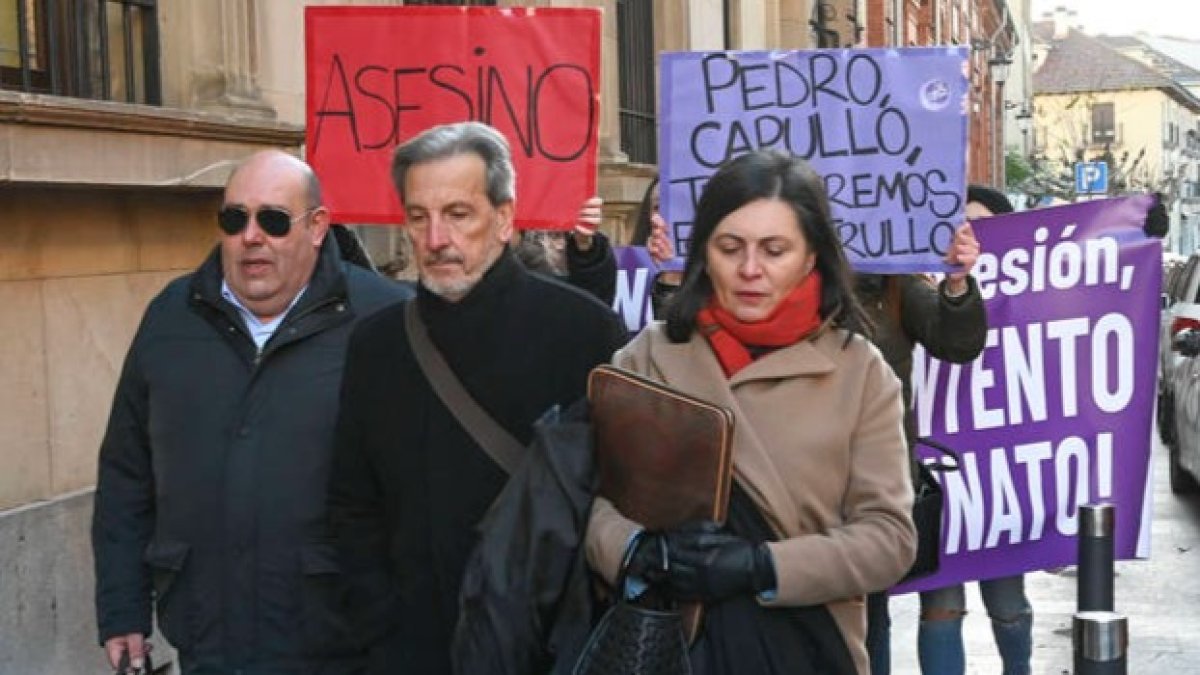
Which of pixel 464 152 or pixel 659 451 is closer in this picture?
pixel 659 451

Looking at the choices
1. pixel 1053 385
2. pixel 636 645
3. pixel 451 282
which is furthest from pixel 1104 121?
pixel 636 645

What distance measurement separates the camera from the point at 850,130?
5.42 metres

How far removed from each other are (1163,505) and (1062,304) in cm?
699

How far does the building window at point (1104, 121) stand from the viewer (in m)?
92.5

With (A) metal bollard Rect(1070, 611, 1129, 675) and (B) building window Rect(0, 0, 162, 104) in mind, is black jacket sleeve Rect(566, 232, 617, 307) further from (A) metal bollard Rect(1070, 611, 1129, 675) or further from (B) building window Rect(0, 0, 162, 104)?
(B) building window Rect(0, 0, 162, 104)

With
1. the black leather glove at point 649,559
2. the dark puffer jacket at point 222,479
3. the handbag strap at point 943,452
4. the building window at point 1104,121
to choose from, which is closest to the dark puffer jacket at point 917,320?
the handbag strap at point 943,452

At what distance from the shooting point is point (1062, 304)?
5926 mm

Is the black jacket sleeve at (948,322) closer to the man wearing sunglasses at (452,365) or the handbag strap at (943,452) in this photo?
the handbag strap at (943,452)

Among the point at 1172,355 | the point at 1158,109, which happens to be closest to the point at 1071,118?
the point at 1158,109

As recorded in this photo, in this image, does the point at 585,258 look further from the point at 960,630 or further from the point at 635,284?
the point at 960,630

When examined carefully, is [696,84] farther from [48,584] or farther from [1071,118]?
[1071,118]

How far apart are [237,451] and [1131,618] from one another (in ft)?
18.6

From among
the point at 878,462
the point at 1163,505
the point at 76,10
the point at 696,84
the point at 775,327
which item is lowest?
the point at 1163,505

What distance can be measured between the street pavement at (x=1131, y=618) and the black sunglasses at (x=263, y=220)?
10.9ft
